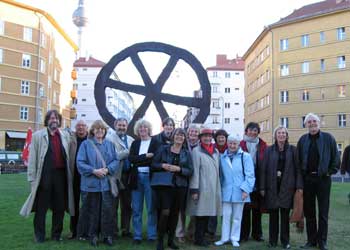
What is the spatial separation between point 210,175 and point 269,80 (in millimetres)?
50364

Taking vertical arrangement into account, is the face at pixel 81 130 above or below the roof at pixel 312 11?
below

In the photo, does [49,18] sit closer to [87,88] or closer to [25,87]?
[25,87]

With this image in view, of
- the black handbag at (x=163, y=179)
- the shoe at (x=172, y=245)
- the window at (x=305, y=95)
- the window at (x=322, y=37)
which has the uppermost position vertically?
the window at (x=322, y=37)

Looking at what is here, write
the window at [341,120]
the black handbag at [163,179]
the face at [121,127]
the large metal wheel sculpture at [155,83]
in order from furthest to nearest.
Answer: the window at [341,120]
the large metal wheel sculpture at [155,83]
the face at [121,127]
the black handbag at [163,179]

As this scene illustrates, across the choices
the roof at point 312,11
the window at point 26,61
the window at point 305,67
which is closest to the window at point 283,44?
the roof at point 312,11

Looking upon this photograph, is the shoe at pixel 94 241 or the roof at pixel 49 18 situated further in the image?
the roof at pixel 49 18

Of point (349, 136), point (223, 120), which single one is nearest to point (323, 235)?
point (349, 136)

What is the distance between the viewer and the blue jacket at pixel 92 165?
7113mm

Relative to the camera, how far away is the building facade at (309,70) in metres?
47.4

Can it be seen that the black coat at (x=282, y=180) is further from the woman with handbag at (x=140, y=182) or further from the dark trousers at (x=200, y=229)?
the woman with handbag at (x=140, y=182)

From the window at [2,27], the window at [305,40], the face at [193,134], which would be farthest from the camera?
the window at [305,40]

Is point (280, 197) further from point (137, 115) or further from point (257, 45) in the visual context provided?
point (257, 45)

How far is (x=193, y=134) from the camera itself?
7598 millimetres

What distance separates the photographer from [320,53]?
163 ft
